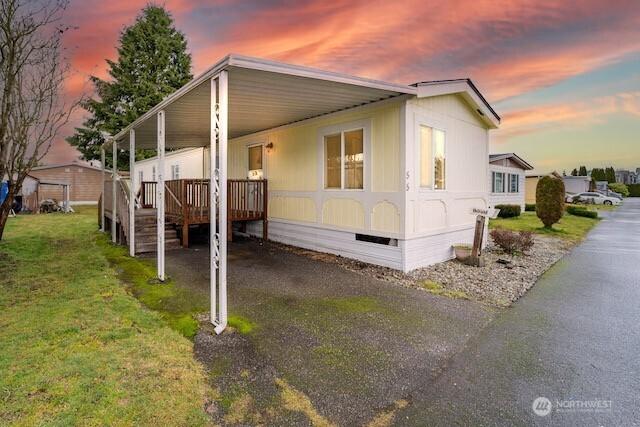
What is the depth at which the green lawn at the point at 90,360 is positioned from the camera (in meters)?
2.24

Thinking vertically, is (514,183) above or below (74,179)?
below

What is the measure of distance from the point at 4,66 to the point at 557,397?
10912 millimetres

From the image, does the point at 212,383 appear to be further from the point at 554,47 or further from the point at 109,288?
the point at 554,47

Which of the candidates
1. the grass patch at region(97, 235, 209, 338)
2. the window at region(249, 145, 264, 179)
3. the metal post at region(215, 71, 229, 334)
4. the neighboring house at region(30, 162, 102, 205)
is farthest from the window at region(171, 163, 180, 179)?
the neighboring house at region(30, 162, 102, 205)

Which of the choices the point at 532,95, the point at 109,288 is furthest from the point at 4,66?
the point at 532,95

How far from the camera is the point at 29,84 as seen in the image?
802cm

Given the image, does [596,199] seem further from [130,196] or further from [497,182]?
[130,196]

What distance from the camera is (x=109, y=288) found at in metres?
5.10

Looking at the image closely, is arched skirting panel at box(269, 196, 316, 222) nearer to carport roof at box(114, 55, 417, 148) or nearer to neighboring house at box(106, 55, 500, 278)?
neighboring house at box(106, 55, 500, 278)

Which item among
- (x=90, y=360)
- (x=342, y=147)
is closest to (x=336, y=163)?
(x=342, y=147)

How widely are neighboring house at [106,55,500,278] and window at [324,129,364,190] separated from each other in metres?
0.02

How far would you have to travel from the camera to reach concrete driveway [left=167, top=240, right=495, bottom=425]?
2410 millimetres

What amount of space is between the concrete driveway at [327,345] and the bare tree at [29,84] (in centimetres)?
540

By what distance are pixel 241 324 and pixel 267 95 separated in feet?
12.0
